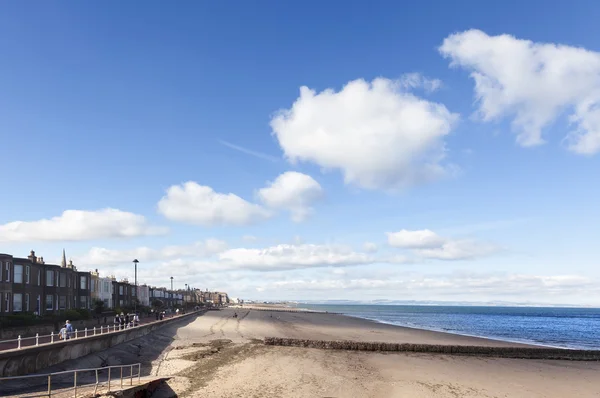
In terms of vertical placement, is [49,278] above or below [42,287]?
above

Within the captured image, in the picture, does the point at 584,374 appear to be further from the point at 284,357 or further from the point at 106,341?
the point at 106,341

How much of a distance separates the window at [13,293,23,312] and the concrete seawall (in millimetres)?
16514

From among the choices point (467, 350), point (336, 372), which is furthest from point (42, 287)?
point (467, 350)

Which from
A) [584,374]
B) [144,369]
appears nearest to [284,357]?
[144,369]

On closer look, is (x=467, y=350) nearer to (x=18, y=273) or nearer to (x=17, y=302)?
(x=17, y=302)

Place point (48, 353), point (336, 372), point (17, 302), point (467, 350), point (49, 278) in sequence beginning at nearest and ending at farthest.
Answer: point (48, 353)
point (336, 372)
point (467, 350)
point (17, 302)
point (49, 278)

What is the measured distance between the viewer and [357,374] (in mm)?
33062

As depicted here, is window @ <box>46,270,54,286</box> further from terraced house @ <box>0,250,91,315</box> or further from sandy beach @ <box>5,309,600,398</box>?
sandy beach @ <box>5,309,600,398</box>

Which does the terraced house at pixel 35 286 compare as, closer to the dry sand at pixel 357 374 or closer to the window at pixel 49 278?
the window at pixel 49 278

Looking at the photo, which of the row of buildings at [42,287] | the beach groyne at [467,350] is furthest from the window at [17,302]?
the beach groyne at [467,350]

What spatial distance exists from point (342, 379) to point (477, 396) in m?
8.51

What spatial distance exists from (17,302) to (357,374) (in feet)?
123

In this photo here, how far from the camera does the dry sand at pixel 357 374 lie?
1078 inches

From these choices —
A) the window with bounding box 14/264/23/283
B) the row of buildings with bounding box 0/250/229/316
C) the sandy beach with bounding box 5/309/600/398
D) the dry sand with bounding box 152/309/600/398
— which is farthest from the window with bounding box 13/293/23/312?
the dry sand with bounding box 152/309/600/398
